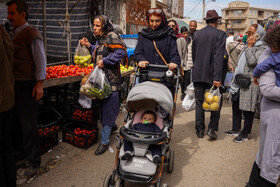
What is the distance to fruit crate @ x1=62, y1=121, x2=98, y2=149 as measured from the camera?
4.53m

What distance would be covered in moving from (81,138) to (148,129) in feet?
5.90

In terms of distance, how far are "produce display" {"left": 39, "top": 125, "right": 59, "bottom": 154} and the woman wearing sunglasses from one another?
81.1 inches

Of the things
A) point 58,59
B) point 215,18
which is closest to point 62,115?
point 215,18

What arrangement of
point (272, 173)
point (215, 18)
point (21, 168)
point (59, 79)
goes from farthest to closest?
point (215, 18) → point (59, 79) → point (21, 168) → point (272, 173)

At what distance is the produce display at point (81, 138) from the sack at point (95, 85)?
0.85 meters

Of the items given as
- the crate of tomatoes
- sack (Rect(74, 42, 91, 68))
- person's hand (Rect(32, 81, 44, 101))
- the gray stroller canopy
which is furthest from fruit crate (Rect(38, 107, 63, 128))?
the gray stroller canopy

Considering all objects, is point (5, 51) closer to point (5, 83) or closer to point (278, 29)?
point (5, 83)

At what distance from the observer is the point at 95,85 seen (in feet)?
13.7

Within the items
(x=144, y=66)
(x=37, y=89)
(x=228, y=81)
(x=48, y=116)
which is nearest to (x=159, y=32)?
(x=144, y=66)

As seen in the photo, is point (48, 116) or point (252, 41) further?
point (48, 116)

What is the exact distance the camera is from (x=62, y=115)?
5.73 metres

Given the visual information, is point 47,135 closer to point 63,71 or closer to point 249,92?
point 63,71

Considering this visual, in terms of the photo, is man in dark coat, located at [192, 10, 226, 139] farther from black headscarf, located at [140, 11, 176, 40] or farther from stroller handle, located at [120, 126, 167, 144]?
stroller handle, located at [120, 126, 167, 144]

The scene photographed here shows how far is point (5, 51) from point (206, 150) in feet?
12.8
